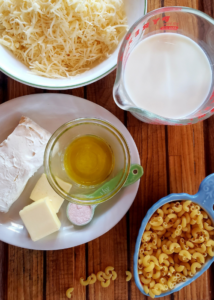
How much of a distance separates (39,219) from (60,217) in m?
0.08

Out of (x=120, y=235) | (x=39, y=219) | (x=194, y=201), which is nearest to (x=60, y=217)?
(x=39, y=219)

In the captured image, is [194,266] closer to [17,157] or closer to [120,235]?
[120,235]

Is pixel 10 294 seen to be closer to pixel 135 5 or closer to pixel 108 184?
pixel 108 184

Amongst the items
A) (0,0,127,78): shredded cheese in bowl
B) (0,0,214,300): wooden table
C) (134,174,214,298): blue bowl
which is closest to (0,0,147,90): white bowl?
(0,0,127,78): shredded cheese in bowl

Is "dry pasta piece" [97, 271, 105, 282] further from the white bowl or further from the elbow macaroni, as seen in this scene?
the white bowl

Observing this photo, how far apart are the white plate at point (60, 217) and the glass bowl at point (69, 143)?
1.9 inches

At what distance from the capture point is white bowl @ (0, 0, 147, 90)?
0.74m

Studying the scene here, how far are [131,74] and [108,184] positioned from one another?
335 mm

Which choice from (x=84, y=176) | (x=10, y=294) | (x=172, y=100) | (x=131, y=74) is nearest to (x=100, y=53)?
(x=131, y=74)

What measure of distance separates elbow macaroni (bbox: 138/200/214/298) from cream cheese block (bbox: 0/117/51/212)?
0.43 meters

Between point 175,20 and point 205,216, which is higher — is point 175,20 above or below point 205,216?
above

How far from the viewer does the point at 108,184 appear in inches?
32.2

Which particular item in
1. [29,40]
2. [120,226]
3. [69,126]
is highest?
[29,40]

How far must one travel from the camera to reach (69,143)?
0.85 m
